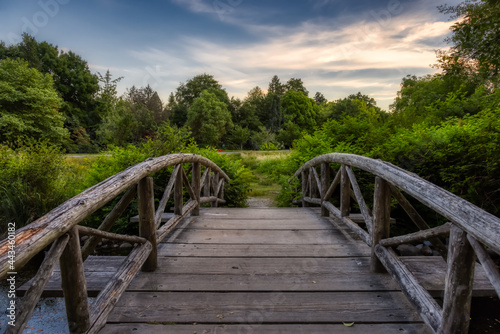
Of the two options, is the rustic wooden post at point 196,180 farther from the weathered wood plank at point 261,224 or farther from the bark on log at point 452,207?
the bark on log at point 452,207

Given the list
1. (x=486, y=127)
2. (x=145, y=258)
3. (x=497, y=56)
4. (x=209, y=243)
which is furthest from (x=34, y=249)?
(x=497, y=56)

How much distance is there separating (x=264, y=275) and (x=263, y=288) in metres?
0.22

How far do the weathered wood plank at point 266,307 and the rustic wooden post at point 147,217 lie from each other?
1.19 feet

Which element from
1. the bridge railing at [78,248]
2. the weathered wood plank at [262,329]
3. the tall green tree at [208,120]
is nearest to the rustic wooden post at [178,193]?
the bridge railing at [78,248]

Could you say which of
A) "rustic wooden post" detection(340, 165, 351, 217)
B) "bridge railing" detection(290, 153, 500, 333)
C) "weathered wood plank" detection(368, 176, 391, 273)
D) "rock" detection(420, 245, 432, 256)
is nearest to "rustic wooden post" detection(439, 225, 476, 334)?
"bridge railing" detection(290, 153, 500, 333)

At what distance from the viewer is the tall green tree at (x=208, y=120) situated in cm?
3152

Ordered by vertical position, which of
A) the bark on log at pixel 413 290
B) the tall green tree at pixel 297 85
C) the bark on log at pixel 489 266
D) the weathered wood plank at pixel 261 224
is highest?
the tall green tree at pixel 297 85

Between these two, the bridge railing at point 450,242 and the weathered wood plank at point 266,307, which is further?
the weathered wood plank at point 266,307

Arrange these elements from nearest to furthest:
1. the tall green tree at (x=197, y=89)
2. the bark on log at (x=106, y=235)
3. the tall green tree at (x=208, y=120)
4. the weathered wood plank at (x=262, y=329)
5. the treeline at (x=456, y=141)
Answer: the bark on log at (x=106, y=235) → the weathered wood plank at (x=262, y=329) → the treeline at (x=456, y=141) → the tall green tree at (x=208, y=120) → the tall green tree at (x=197, y=89)

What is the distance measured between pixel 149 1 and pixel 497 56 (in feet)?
28.4

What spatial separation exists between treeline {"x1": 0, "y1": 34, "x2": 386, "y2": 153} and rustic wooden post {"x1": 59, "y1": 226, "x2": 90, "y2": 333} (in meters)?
19.6

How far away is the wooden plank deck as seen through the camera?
1.67 meters

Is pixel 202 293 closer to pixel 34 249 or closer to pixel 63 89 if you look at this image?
pixel 34 249

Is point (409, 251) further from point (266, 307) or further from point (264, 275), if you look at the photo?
point (266, 307)
